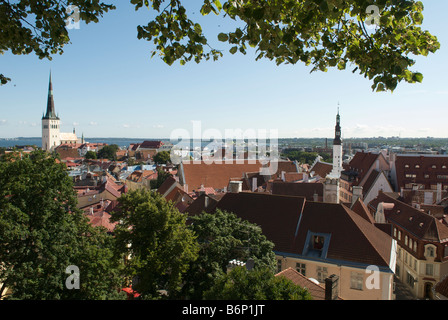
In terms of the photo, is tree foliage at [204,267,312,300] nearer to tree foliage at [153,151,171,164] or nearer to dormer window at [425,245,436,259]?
dormer window at [425,245,436,259]

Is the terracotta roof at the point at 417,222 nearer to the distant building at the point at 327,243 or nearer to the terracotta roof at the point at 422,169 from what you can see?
the distant building at the point at 327,243

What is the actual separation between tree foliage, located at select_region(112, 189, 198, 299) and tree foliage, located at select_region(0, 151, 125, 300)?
37.5 inches

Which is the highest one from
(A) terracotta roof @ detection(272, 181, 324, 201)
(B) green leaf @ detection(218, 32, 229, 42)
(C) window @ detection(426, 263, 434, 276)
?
(B) green leaf @ detection(218, 32, 229, 42)

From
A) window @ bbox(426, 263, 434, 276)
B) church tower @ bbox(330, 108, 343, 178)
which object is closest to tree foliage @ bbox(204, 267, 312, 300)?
window @ bbox(426, 263, 434, 276)

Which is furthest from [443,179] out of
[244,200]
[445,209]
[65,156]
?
[65,156]

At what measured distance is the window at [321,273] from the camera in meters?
17.2

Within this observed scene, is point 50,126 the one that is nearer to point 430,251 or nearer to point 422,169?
point 422,169

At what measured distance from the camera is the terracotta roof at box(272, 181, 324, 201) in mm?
30047

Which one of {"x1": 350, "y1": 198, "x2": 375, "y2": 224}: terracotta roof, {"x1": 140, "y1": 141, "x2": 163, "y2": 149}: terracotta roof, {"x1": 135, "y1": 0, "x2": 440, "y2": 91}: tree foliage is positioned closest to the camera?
{"x1": 135, "y1": 0, "x2": 440, "y2": 91}: tree foliage

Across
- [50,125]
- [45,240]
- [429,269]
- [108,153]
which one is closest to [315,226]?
[429,269]

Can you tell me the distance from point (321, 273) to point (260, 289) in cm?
1010

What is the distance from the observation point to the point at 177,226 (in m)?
14.2
